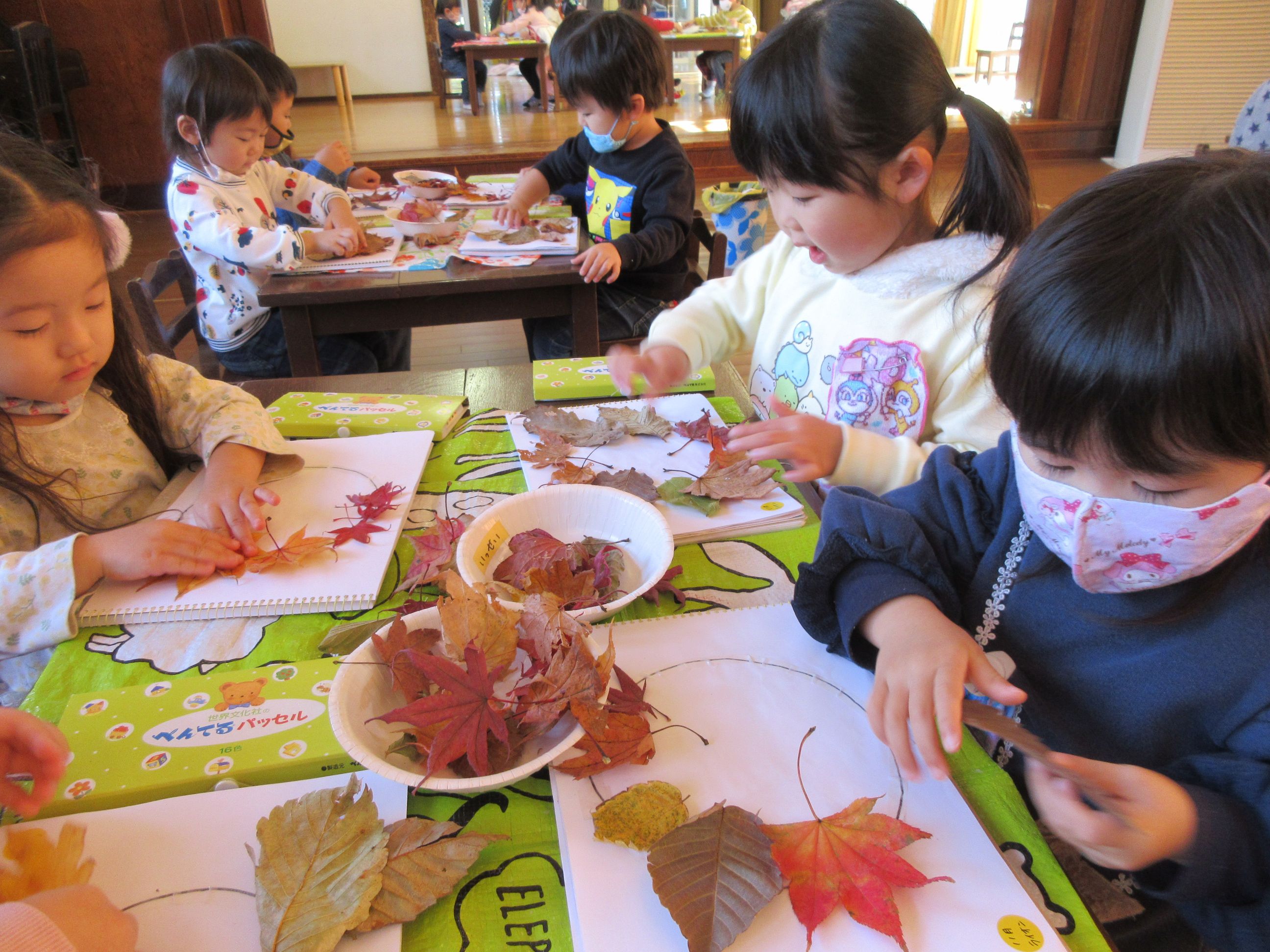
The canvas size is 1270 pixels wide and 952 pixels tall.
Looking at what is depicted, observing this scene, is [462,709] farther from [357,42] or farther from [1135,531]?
[357,42]

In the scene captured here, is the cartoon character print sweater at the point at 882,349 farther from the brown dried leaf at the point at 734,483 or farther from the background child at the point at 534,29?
the background child at the point at 534,29

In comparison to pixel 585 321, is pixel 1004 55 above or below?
above

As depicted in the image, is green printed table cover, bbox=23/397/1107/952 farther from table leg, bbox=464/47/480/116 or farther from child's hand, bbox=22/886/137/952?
table leg, bbox=464/47/480/116

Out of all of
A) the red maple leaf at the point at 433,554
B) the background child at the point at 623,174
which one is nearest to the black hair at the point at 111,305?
the red maple leaf at the point at 433,554

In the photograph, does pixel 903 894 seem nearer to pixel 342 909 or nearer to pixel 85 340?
pixel 342 909

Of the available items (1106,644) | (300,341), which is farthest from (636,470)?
(300,341)

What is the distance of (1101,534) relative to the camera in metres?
0.59

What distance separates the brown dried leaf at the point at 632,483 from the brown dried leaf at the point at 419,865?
43cm

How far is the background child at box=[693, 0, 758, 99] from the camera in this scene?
696cm

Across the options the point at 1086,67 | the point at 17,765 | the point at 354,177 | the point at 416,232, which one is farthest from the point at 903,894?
the point at 1086,67

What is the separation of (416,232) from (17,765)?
1713 millimetres

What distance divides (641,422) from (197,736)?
60cm

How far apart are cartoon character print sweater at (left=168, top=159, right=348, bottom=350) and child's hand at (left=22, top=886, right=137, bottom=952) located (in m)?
1.62

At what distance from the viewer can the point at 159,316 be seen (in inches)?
73.7
